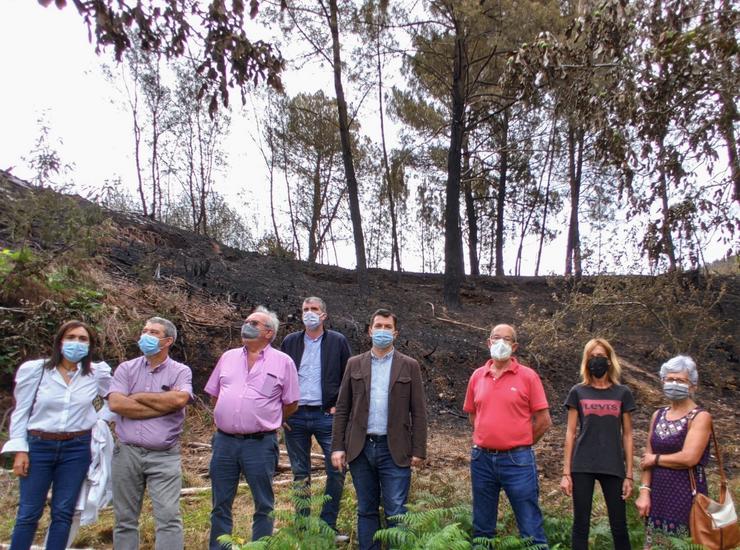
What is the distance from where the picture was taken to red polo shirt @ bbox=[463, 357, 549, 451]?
→ 4008mm

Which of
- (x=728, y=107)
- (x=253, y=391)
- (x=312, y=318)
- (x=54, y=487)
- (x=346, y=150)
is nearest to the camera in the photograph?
(x=54, y=487)

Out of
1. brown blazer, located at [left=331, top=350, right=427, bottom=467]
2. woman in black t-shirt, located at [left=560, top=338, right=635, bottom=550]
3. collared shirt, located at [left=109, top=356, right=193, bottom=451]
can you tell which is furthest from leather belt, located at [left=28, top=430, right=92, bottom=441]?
woman in black t-shirt, located at [left=560, top=338, right=635, bottom=550]

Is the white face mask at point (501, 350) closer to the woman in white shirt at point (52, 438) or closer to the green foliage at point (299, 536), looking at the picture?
the green foliage at point (299, 536)

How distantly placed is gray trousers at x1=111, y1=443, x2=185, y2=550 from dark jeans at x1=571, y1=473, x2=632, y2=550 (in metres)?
2.69

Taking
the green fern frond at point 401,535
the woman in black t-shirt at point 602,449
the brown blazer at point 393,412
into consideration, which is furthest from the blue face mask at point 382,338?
the woman in black t-shirt at point 602,449

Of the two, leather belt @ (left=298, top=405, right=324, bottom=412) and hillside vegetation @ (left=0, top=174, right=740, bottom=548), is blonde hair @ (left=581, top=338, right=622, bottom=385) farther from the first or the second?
hillside vegetation @ (left=0, top=174, right=740, bottom=548)

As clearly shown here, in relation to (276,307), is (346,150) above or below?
above

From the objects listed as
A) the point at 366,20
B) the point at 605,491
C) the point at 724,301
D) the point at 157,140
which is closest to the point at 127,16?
the point at 605,491

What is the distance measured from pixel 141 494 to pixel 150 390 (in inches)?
27.9

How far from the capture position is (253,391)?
13.9ft

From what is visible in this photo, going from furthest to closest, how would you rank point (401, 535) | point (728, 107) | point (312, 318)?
point (728, 107)
point (312, 318)
point (401, 535)

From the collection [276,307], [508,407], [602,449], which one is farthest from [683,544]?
[276,307]

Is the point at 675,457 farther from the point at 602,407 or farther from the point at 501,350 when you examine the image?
the point at 501,350

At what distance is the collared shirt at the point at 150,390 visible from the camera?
4082 millimetres
